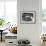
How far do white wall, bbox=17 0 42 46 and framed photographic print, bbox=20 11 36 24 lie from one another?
0.12 metres

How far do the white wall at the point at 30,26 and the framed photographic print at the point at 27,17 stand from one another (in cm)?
12

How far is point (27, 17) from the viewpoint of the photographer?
561cm

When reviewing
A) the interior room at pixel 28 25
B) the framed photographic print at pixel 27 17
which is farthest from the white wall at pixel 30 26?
the framed photographic print at pixel 27 17

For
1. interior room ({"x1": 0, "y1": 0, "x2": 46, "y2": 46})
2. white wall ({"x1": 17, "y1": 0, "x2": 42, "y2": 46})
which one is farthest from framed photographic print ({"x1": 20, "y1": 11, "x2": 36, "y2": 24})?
white wall ({"x1": 17, "y1": 0, "x2": 42, "y2": 46})

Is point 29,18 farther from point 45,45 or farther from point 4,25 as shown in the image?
point 4,25

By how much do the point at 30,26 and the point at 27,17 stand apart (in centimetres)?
38

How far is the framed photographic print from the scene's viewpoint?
555 cm

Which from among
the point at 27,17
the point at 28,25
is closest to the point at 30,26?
the point at 28,25

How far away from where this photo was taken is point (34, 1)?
5.50 metres

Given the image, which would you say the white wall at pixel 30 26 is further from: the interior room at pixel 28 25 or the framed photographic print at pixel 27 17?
the framed photographic print at pixel 27 17

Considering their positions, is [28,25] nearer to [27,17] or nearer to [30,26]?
[30,26]

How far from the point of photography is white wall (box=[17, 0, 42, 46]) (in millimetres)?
5520

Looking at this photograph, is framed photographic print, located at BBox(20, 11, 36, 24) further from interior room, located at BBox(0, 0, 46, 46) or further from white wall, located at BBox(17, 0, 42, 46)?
white wall, located at BBox(17, 0, 42, 46)

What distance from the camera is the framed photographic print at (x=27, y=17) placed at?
18.2 ft
